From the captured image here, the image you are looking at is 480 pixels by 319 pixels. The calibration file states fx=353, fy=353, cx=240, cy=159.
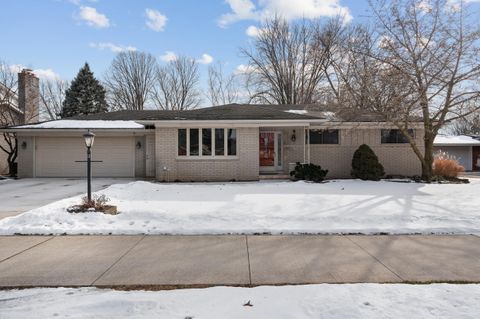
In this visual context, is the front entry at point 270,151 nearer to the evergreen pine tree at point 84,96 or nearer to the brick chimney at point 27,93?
the brick chimney at point 27,93

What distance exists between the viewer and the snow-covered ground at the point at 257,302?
3467 mm

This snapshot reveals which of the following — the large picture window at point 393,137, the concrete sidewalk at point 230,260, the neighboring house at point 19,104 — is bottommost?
the concrete sidewalk at point 230,260

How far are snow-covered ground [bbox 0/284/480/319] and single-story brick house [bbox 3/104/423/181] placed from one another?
11.5 m

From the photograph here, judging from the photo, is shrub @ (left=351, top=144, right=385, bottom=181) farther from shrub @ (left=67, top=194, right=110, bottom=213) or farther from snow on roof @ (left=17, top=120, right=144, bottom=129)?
shrub @ (left=67, top=194, right=110, bottom=213)

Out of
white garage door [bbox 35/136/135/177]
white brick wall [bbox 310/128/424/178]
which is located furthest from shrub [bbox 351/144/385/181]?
white garage door [bbox 35/136/135/177]

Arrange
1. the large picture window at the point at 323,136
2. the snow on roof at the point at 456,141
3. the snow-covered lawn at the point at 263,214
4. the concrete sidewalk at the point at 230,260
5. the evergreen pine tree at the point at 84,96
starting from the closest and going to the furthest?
the concrete sidewalk at the point at 230,260 < the snow-covered lawn at the point at 263,214 < the large picture window at the point at 323,136 < the snow on roof at the point at 456,141 < the evergreen pine tree at the point at 84,96

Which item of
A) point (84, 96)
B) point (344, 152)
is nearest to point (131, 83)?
point (84, 96)

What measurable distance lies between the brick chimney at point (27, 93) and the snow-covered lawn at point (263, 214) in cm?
1773

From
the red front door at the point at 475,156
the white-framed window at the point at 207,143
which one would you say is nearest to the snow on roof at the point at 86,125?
the white-framed window at the point at 207,143

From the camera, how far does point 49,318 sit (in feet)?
11.0

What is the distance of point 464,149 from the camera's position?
33.5 meters

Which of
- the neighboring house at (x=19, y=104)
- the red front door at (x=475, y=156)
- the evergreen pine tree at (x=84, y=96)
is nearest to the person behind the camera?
the neighboring house at (x=19, y=104)

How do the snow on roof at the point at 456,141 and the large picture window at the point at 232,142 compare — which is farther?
the snow on roof at the point at 456,141

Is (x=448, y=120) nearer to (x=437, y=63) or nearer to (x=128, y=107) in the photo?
(x=437, y=63)
